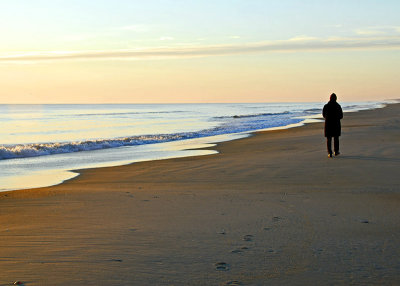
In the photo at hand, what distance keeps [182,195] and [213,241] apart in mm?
3012

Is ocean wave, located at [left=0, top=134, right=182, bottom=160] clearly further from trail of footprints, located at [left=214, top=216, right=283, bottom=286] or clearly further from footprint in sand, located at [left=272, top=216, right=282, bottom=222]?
trail of footprints, located at [left=214, top=216, right=283, bottom=286]

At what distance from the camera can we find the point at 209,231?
5.53 metres

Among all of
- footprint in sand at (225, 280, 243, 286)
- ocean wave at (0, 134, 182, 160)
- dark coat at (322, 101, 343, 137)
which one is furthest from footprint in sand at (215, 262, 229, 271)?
ocean wave at (0, 134, 182, 160)

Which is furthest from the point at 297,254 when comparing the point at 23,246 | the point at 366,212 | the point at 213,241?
the point at 23,246

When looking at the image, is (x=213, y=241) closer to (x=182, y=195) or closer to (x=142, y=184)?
(x=182, y=195)

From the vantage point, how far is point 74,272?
4141 millimetres

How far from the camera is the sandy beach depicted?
4.11m

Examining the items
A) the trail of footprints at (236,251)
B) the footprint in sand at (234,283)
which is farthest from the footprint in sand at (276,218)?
the footprint in sand at (234,283)

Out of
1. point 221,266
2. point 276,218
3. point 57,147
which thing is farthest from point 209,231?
point 57,147

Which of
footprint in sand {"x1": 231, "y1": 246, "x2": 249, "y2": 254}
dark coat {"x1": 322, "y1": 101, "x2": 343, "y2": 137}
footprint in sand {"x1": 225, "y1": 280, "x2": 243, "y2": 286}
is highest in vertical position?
dark coat {"x1": 322, "y1": 101, "x2": 343, "y2": 137}

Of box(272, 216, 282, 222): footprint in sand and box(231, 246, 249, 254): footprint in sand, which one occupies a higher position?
box(231, 246, 249, 254): footprint in sand

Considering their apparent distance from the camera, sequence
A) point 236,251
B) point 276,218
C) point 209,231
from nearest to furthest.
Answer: point 236,251 < point 209,231 < point 276,218

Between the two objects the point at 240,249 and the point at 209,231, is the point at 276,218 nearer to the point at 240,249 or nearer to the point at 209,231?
the point at 209,231

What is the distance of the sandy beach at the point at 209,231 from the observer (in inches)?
162
